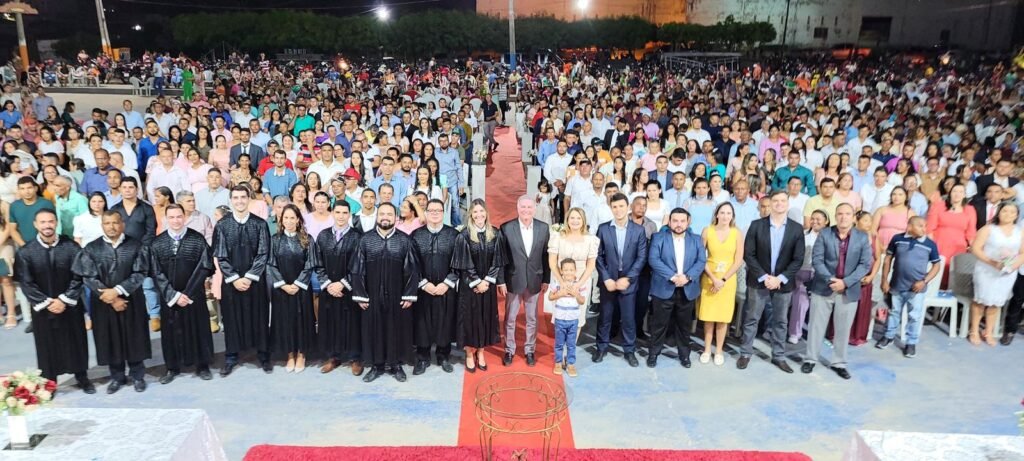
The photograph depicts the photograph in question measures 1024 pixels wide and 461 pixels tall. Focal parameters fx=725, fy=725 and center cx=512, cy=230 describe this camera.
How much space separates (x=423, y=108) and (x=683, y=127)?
19.5 ft

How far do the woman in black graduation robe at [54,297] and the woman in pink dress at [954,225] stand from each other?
7.65m

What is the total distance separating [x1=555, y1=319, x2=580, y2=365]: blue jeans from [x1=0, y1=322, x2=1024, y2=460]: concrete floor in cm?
23

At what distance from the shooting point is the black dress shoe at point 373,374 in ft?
20.2

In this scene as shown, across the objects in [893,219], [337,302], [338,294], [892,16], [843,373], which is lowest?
[843,373]

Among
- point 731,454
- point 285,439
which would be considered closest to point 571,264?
point 731,454

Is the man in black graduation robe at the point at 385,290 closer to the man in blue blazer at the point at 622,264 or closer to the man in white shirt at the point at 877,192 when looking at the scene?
the man in blue blazer at the point at 622,264

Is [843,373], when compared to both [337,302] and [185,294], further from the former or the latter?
[185,294]

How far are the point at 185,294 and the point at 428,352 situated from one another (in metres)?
2.05

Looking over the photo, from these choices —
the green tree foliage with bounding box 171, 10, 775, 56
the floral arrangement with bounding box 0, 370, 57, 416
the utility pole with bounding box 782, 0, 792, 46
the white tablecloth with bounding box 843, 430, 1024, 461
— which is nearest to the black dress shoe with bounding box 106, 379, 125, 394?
the floral arrangement with bounding box 0, 370, 57, 416

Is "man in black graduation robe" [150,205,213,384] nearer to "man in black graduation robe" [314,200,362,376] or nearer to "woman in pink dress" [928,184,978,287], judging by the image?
"man in black graduation robe" [314,200,362,376]

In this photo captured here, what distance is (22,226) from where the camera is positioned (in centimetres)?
698

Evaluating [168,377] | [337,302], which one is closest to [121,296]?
[168,377]

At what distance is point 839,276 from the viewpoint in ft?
20.3

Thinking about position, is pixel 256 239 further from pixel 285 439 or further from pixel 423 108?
pixel 423 108
